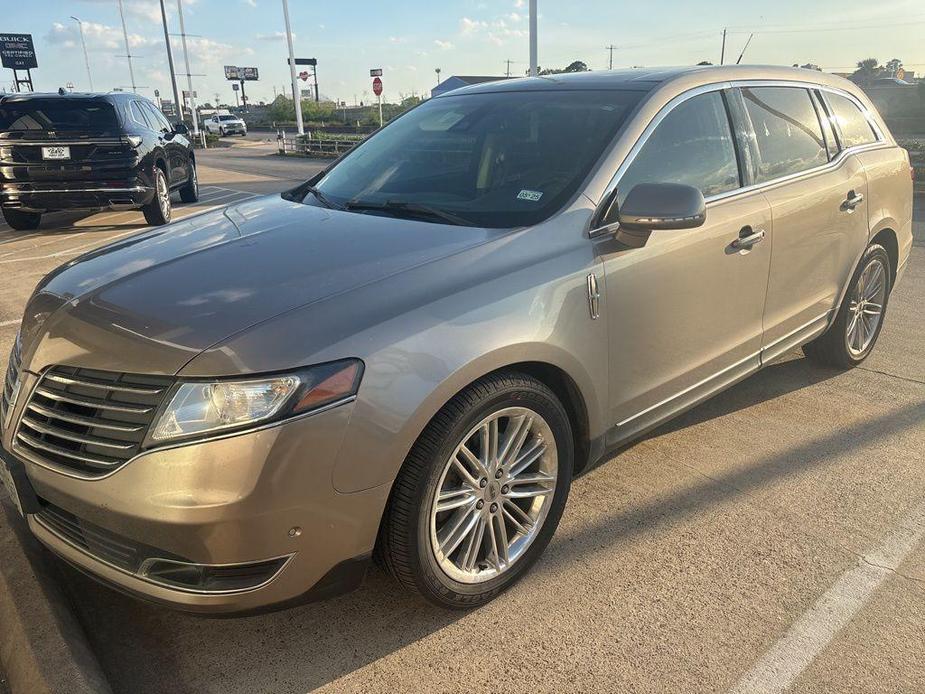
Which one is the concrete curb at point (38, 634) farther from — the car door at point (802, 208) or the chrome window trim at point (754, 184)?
the car door at point (802, 208)

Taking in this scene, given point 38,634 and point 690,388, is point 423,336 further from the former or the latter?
point 690,388

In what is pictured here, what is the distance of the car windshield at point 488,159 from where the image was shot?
2.81 metres

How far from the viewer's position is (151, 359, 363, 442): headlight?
1878 millimetres

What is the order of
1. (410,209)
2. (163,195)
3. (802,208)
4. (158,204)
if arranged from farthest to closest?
1. (163,195)
2. (158,204)
3. (802,208)
4. (410,209)

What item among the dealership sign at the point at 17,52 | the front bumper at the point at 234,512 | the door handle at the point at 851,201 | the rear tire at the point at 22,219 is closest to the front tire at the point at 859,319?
the door handle at the point at 851,201

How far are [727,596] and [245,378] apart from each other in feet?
5.94

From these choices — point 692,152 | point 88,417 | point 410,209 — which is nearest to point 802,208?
point 692,152

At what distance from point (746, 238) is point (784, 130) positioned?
0.88 meters

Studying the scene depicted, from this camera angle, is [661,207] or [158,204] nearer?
[661,207]

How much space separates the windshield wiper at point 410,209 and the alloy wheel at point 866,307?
2.77m

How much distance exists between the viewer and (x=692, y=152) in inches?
124

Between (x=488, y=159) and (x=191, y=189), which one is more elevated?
(x=488, y=159)

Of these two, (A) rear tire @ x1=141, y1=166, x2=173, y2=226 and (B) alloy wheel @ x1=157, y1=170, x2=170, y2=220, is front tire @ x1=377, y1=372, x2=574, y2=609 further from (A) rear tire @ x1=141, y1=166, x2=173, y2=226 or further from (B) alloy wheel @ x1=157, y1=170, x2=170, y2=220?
(B) alloy wheel @ x1=157, y1=170, x2=170, y2=220

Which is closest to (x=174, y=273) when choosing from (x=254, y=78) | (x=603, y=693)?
(x=603, y=693)
